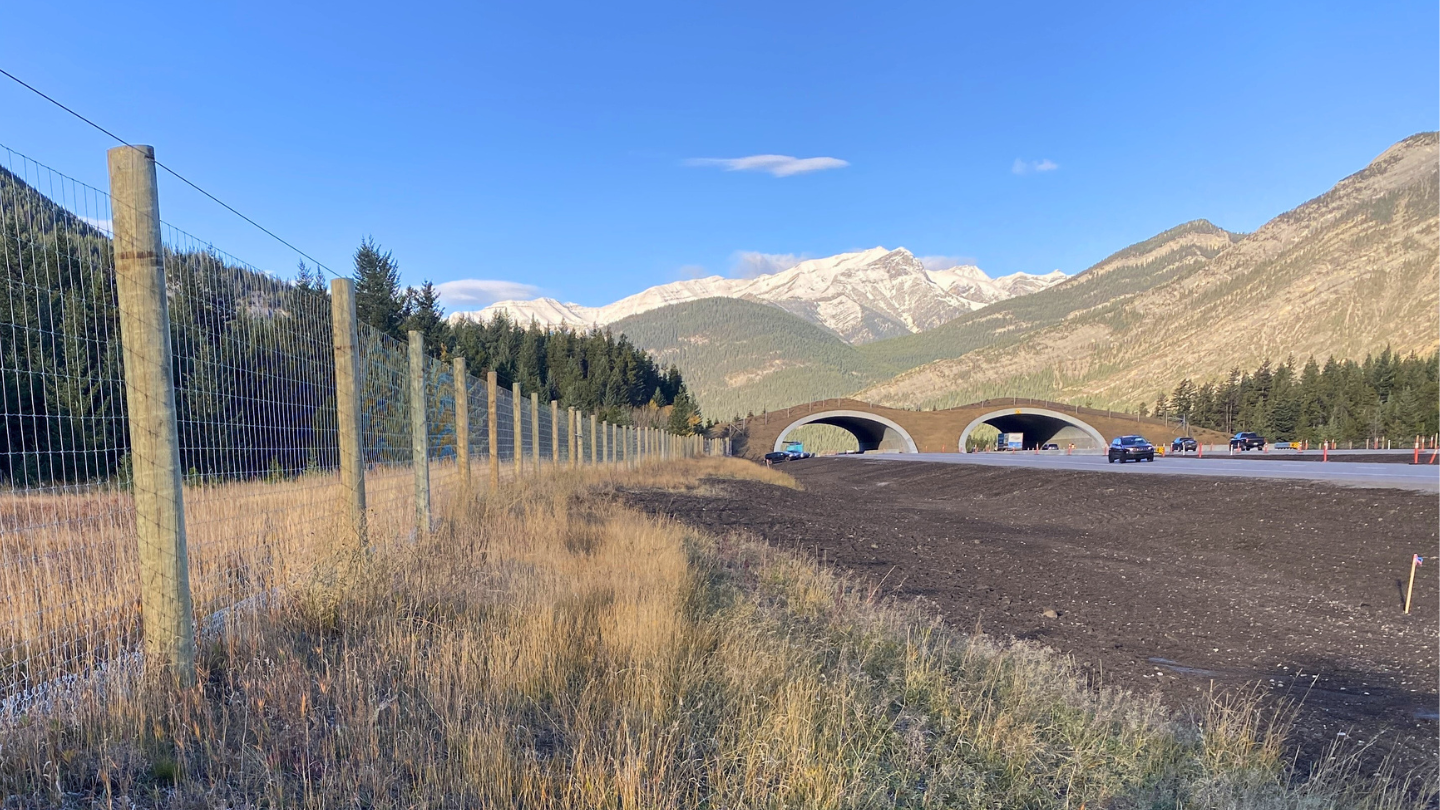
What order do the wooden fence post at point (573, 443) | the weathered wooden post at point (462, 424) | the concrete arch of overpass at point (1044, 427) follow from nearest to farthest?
the weathered wooden post at point (462, 424), the wooden fence post at point (573, 443), the concrete arch of overpass at point (1044, 427)

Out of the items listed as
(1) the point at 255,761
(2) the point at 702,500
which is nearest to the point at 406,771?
(1) the point at 255,761

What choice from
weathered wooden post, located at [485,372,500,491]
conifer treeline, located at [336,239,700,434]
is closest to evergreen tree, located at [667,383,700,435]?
conifer treeline, located at [336,239,700,434]

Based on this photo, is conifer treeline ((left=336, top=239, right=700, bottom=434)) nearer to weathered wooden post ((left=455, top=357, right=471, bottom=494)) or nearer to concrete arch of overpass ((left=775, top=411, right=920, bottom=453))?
concrete arch of overpass ((left=775, top=411, right=920, bottom=453))

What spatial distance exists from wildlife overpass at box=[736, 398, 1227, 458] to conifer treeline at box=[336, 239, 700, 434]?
31.5ft

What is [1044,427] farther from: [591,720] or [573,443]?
[591,720]

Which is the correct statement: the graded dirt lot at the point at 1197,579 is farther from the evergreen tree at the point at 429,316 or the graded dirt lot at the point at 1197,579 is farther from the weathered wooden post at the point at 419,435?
the evergreen tree at the point at 429,316

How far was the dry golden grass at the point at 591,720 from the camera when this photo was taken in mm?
2406

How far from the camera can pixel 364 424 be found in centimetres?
532

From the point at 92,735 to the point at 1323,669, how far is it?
8.70 m

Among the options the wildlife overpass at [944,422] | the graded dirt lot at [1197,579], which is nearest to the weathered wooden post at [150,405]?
the graded dirt lot at [1197,579]

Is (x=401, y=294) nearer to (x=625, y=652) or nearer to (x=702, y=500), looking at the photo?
(x=702, y=500)

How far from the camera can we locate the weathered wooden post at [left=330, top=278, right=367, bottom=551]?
476cm

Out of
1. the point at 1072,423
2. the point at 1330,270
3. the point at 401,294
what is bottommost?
the point at 1072,423

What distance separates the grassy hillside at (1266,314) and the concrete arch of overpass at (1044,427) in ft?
102
